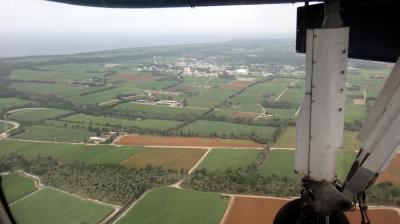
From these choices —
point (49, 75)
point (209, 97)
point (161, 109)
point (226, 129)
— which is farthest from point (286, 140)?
point (49, 75)

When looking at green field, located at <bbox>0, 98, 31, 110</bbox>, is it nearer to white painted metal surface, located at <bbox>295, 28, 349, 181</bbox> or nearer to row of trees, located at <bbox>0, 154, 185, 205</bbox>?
row of trees, located at <bbox>0, 154, 185, 205</bbox>

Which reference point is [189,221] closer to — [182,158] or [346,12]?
[182,158]

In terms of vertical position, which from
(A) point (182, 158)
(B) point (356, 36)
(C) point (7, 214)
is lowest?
(A) point (182, 158)

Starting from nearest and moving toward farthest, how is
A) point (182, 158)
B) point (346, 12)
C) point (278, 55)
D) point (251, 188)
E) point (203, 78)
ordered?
point (346, 12) → point (251, 188) → point (182, 158) → point (203, 78) → point (278, 55)

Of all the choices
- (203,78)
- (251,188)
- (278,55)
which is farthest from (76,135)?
(278,55)

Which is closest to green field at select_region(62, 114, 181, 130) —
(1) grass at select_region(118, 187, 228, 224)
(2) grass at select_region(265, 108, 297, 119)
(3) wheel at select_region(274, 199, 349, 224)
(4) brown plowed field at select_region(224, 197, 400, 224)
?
(2) grass at select_region(265, 108, 297, 119)

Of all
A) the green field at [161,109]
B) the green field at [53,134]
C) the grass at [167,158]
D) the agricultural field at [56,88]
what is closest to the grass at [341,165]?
the grass at [167,158]

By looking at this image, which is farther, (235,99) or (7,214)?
(235,99)
